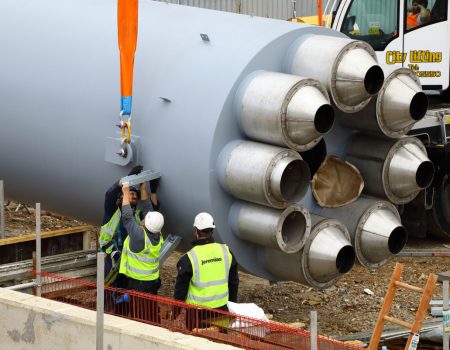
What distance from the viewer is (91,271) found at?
11656mm

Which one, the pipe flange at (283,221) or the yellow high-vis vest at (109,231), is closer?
the pipe flange at (283,221)

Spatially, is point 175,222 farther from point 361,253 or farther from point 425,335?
point 425,335

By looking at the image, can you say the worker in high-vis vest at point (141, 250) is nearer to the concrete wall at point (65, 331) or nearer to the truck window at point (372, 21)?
the concrete wall at point (65, 331)

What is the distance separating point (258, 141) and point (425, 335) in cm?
232

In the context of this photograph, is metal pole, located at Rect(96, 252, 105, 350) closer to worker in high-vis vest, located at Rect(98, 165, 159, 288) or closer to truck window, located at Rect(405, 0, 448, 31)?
worker in high-vis vest, located at Rect(98, 165, 159, 288)

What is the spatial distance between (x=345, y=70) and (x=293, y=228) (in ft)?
4.84

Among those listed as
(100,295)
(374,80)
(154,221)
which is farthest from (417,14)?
(100,295)

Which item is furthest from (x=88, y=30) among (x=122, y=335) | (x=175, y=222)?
(x=122, y=335)

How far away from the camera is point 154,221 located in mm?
10297

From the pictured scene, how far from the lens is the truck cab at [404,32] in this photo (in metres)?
15.0

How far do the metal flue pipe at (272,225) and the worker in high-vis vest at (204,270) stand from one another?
13.3 inches

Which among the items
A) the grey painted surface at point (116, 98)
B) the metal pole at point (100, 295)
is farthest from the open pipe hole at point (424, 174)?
the metal pole at point (100, 295)

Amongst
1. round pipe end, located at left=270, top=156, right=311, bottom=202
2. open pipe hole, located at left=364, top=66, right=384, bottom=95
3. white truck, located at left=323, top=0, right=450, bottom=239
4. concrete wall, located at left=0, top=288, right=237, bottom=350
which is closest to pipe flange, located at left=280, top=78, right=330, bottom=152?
round pipe end, located at left=270, top=156, right=311, bottom=202

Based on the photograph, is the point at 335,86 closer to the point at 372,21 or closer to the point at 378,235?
the point at 378,235
